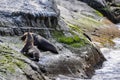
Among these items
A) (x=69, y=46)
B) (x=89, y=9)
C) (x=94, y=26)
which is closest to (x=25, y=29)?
(x=69, y=46)

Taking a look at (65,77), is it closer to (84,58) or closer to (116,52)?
(84,58)

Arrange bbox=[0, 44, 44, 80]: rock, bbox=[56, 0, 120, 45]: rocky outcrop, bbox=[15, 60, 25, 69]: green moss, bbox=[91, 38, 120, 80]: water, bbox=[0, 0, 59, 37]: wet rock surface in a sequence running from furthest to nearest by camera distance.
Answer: bbox=[56, 0, 120, 45]: rocky outcrop, bbox=[0, 0, 59, 37]: wet rock surface, bbox=[91, 38, 120, 80]: water, bbox=[15, 60, 25, 69]: green moss, bbox=[0, 44, 44, 80]: rock

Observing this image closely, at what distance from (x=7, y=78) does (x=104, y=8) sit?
3203 centimetres

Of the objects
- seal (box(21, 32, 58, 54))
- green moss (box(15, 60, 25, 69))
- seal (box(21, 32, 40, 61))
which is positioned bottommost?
seal (box(21, 32, 58, 54))

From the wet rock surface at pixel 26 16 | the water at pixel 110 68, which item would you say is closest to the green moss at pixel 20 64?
the wet rock surface at pixel 26 16

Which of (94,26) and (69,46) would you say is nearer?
(69,46)

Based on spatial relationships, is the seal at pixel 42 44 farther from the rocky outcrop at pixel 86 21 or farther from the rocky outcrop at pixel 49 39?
the rocky outcrop at pixel 86 21

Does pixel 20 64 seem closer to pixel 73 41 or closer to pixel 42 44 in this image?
pixel 42 44

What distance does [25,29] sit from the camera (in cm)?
1986

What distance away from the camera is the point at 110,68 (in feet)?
67.5

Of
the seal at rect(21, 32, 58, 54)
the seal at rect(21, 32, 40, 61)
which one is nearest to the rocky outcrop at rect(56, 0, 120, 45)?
the seal at rect(21, 32, 58, 54)

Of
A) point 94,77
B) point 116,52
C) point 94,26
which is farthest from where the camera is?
point 94,26

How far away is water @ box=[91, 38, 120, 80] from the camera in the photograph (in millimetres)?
18500

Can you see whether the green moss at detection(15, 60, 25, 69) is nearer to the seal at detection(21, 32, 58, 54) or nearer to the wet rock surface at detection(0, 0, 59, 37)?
the seal at detection(21, 32, 58, 54)
